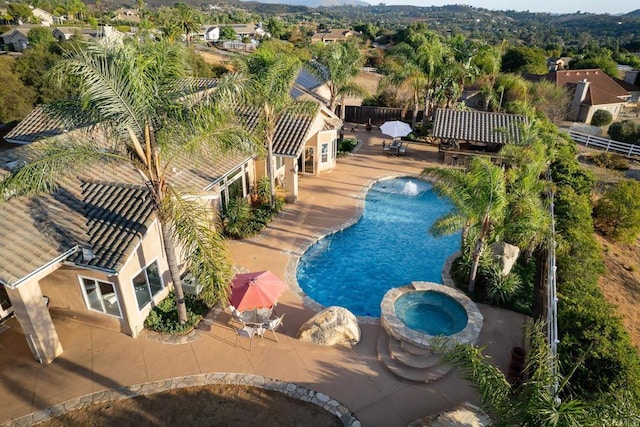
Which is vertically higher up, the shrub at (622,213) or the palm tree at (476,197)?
the palm tree at (476,197)

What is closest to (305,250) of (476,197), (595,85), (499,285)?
(476,197)

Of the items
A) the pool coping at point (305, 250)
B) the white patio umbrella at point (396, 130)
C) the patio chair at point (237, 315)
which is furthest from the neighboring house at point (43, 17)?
the patio chair at point (237, 315)

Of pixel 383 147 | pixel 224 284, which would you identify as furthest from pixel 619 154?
pixel 224 284

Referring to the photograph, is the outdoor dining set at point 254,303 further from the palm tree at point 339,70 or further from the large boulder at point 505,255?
the palm tree at point 339,70

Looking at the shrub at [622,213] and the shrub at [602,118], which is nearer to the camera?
the shrub at [622,213]

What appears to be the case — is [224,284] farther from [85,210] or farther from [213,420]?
[85,210]

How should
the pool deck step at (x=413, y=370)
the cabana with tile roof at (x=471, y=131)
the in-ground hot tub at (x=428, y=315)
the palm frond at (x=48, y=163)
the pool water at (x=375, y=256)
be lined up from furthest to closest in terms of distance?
1. the cabana with tile roof at (x=471, y=131)
2. the pool water at (x=375, y=256)
3. the in-ground hot tub at (x=428, y=315)
4. the pool deck step at (x=413, y=370)
5. the palm frond at (x=48, y=163)

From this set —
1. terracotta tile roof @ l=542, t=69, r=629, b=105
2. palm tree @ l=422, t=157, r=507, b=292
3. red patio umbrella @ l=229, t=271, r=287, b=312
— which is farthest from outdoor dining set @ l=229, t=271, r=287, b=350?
terracotta tile roof @ l=542, t=69, r=629, b=105
